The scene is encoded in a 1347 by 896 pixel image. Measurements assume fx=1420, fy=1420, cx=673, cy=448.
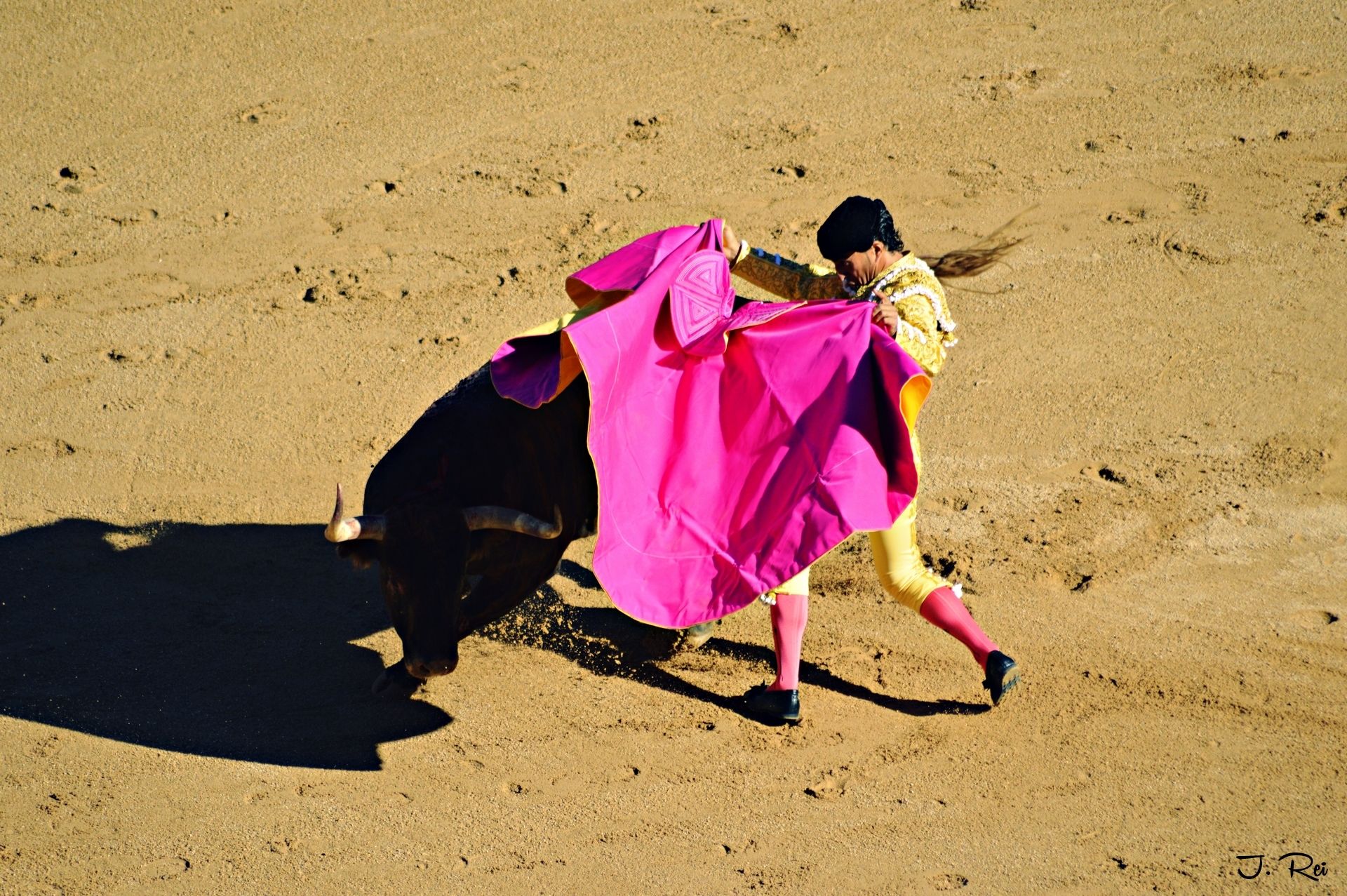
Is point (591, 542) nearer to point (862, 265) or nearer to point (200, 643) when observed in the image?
point (200, 643)

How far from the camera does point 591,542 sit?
5.62 meters

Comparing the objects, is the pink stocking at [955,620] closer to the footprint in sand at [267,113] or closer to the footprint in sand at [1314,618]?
the footprint in sand at [1314,618]

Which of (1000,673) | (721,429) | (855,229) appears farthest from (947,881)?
(855,229)

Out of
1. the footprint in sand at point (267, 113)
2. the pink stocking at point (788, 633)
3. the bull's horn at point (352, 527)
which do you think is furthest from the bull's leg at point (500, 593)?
the footprint in sand at point (267, 113)

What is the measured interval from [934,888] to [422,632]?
5.59ft

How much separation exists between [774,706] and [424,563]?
122 centimetres

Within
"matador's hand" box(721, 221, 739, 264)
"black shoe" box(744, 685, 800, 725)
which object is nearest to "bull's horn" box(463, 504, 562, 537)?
"black shoe" box(744, 685, 800, 725)

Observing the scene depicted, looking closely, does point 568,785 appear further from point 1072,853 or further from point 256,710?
point 1072,853

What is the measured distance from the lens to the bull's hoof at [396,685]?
4793 millimetres

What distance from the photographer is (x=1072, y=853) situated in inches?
166

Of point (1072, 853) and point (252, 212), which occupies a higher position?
point (252, 212)

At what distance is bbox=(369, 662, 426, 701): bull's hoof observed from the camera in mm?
4793

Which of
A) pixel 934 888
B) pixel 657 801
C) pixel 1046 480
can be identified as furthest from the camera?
pixel 1046 480

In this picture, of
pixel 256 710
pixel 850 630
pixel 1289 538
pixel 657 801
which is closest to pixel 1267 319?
pixel 1289 538
